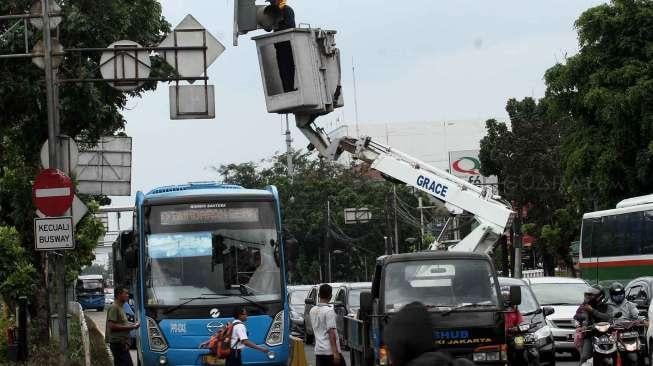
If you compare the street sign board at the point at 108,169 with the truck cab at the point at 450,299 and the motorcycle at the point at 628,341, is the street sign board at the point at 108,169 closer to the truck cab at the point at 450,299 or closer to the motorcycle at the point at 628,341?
the truck cab at the point at 450,299

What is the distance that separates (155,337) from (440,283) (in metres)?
5.02

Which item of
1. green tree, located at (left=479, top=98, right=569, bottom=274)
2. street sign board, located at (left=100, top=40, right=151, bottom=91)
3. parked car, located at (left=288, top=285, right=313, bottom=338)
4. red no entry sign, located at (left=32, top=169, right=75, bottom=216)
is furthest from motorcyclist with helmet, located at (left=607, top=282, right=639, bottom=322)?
green tree, located at (left=479, top=98, right=569, bottom=274)

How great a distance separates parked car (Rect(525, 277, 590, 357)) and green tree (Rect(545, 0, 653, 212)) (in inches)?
532

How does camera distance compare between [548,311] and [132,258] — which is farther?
[548,311]

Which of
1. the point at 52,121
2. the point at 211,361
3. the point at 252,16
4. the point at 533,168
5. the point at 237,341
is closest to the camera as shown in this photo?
the point at 237,341

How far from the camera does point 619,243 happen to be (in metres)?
31.3

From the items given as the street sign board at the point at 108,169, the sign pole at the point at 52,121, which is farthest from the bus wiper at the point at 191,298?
the street sign board at the point at 108,169

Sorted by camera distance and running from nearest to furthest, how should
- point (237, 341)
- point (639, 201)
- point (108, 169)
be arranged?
1. point (237, 341)
2. point (639, 201)
3. point (108, 169)

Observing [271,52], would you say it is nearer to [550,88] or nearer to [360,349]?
[360,349]

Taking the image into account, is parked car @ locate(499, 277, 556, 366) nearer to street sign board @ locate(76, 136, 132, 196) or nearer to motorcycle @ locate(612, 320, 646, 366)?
motorcycle @ locate(612, 320, 646, 366)

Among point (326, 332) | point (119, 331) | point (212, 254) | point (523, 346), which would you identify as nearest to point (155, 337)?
point (119, 331)

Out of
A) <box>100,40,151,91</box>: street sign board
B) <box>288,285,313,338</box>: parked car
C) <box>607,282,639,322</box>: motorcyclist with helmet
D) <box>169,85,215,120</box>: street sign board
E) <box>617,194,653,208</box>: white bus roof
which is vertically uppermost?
<box>100,40,151,91</box>: street sign board

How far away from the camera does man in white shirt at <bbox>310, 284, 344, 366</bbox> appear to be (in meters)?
16.6

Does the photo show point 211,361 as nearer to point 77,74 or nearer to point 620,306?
point 77,74
